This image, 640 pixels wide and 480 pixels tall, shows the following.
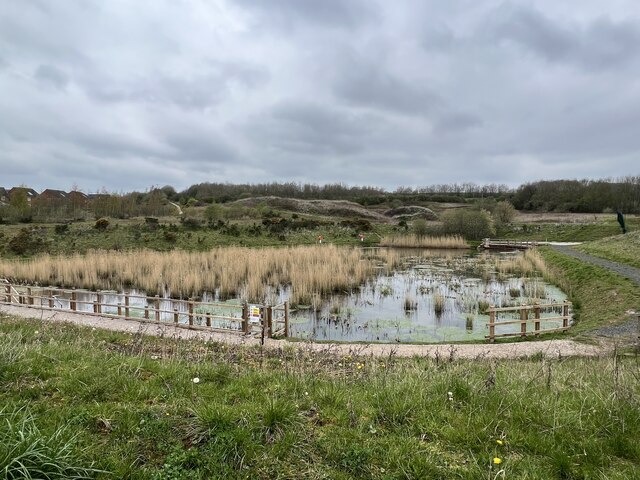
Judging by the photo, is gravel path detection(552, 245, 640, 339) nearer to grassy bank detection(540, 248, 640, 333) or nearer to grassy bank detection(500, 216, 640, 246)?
grassy bank detection(540, 248, 640, 333)

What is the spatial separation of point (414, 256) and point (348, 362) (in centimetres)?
2628

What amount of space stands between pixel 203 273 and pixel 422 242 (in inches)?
963

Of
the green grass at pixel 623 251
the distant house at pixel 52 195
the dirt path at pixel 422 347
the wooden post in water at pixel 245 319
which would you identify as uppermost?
the distant house at pixel 52 195

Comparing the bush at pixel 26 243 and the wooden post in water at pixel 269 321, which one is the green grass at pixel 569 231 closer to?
the wooden post in water at pixel 269 321

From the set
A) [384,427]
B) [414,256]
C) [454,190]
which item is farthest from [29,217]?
[454,190]

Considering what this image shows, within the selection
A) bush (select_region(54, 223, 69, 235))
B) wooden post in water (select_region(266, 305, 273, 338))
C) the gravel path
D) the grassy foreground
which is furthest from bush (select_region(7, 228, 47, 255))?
the gravel path

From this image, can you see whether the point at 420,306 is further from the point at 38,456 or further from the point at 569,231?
the point at 569,231

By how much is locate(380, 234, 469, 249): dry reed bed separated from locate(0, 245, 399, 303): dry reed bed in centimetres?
1577

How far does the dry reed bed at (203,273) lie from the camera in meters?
18.1

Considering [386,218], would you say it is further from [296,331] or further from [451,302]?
[296,331]

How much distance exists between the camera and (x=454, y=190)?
128 m

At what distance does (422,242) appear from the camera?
38844 mm

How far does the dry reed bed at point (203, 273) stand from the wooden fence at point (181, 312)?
1871mm

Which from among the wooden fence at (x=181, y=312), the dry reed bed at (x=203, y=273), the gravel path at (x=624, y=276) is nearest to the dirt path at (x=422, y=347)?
the wooden fence at (x=181, y=312)
